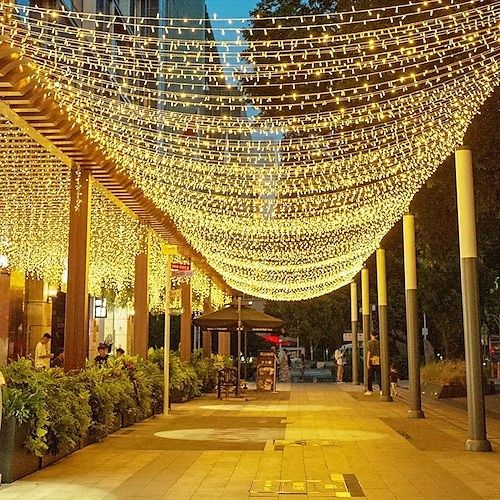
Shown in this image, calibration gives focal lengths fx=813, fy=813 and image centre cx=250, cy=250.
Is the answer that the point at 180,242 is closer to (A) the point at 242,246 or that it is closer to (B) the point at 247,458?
(A) the point at 242,246

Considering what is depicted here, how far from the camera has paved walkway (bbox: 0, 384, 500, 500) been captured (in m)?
7.20

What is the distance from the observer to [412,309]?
1434 centimetres

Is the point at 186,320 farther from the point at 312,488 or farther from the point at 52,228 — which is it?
the point at 312,488

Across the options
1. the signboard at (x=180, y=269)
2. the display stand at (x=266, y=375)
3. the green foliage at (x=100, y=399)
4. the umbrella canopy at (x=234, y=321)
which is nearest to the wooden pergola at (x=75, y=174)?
the green foliage at (x=100, y=399)

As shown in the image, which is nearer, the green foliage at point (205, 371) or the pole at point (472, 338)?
the pole at point (472, 338)

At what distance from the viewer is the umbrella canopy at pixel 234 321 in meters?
21.8

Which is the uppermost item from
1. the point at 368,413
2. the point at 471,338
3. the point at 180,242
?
the point at 180,242

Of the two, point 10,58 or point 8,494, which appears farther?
point 10,58

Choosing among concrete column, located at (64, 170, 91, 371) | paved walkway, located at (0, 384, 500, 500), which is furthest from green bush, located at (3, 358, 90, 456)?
concrete column, located at (64, 170, 91, 371)

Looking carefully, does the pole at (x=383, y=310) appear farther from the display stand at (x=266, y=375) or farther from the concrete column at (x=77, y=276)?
the concrete column at (x=77, y=276)

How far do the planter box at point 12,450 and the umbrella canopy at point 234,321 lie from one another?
1383cm

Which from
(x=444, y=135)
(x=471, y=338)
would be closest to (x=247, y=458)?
(x=471, y=338)

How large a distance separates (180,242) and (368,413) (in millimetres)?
6135

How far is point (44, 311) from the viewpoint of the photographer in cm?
2416
